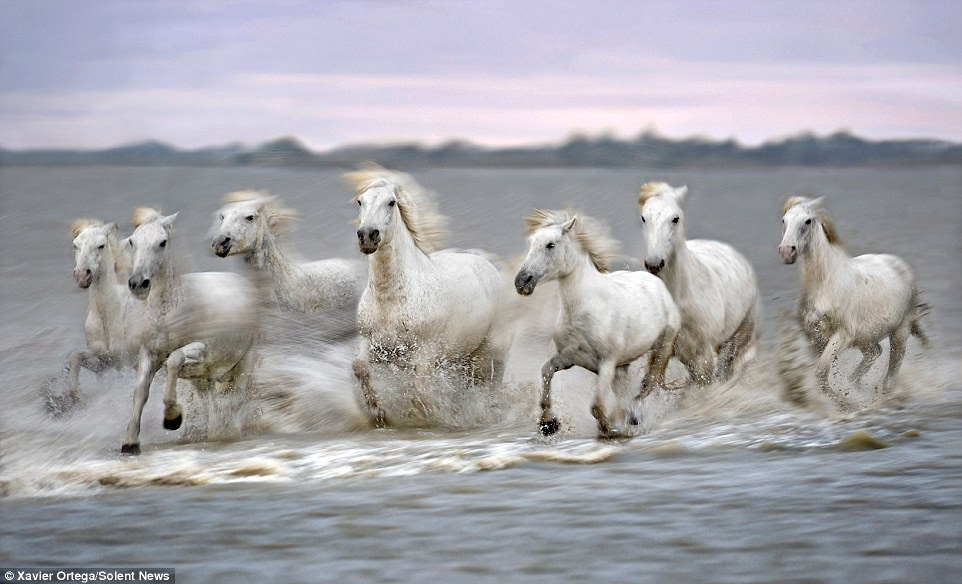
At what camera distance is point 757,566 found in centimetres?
753

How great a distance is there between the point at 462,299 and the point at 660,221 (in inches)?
61.5

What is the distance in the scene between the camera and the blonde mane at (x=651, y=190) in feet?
36.2

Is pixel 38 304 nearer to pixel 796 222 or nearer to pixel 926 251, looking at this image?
pixel 796 222

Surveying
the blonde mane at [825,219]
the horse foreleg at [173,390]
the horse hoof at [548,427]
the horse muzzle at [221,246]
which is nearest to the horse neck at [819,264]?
the blonde mane at [825,219]

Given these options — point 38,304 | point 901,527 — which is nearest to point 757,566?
point 901,527

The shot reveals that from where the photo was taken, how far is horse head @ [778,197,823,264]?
10875 millimetres

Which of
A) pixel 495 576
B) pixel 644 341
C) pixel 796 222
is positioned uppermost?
pixel 796 222

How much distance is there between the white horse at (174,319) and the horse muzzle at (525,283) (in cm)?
203

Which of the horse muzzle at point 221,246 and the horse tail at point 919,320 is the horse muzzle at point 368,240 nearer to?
the horse muzzle at point 221,246

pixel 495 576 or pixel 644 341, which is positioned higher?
pixel 644 341

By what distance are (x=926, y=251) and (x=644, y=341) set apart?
2411cm

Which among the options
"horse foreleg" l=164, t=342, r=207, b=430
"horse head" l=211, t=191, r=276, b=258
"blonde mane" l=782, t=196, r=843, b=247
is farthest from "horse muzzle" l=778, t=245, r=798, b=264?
"horse foreleg" l=164, t=342, r=207, b=430

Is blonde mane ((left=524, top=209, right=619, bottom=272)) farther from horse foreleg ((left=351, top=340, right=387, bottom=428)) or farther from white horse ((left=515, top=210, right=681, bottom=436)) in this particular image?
horse foreleg ((left=351, top=340, right=387, bottom=428))

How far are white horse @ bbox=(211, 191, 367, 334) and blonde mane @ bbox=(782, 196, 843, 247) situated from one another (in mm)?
3394
